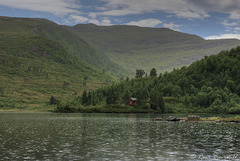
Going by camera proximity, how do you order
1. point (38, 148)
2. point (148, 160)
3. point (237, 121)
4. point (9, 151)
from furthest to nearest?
point (237, 121) < point (38, 148) < point (9, 151) < point (148, 160)

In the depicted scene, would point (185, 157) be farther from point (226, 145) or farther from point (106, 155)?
point (226, 145)

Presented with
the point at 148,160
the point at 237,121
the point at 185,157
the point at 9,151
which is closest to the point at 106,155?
the point at 148,160

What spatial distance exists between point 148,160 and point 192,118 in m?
101

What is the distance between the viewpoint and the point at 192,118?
136m

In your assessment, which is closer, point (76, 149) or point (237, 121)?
point (76, 149)

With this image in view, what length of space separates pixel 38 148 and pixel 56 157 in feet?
32.6

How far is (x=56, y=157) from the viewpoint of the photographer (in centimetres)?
4225

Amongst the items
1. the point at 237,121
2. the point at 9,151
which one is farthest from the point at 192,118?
the point at 9,151

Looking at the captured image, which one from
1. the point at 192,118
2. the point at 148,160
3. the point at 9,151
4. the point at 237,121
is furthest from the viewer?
the point at 192,118

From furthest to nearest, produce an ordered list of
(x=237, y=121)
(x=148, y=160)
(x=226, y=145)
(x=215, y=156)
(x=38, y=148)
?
(x=237, y=121) < (x=226, y=145) < (x=38, y=148) < (x=215, y=156) < (x=148, y=160)

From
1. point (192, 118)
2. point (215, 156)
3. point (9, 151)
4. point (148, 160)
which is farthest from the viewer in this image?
point (192, 118)

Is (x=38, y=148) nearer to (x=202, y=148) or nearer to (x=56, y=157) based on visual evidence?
(x=56, y=157)

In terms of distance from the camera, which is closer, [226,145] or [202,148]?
[202,148]

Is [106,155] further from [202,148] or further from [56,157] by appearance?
[202,148]
